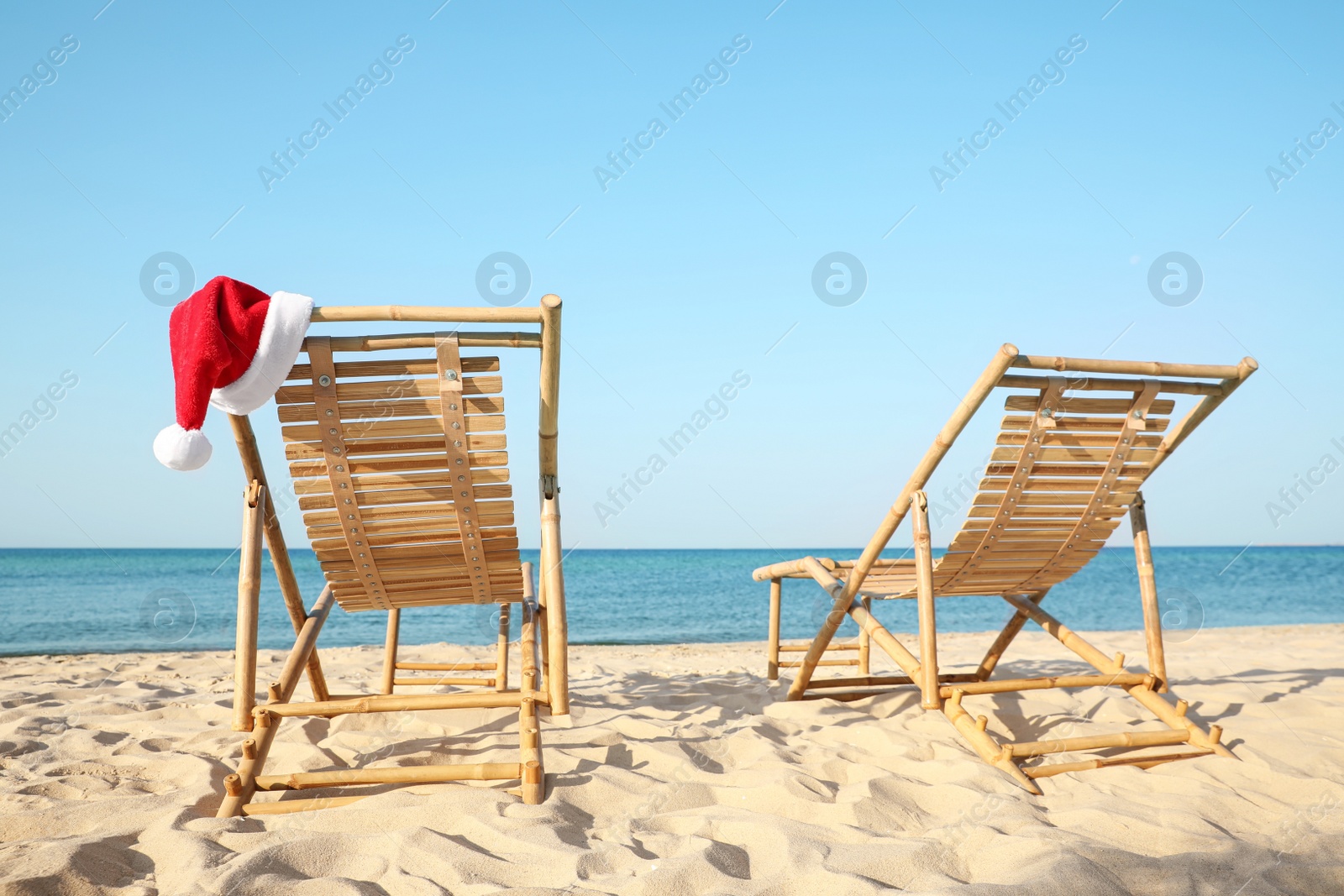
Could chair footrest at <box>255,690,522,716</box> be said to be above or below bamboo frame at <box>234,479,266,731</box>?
below

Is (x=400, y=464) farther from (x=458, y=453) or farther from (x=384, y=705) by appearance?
(x=384, y=705)

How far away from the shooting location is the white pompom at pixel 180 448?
281 centimetres

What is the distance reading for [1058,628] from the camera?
4.18 meters

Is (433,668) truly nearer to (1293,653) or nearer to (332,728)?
(332,728)

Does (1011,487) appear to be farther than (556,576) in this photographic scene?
Yes

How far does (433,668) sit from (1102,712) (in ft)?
12.8

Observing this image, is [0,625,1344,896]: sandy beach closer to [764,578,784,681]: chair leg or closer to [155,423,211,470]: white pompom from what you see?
[764,578,784,681]: chair leg

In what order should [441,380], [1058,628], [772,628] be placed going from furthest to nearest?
[772,628], [1058,628], [441,380]

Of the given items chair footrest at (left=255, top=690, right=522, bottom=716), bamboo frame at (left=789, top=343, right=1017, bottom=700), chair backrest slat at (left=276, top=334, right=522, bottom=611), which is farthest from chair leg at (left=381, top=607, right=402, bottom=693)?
bamboo frame at (left=789, top=343, right=1017, bottom=700)

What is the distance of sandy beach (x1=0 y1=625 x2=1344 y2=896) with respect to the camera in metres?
2.02

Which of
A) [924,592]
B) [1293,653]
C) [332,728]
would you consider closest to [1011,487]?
[924,592]

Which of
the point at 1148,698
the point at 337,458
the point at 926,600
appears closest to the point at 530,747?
the point at 337,458

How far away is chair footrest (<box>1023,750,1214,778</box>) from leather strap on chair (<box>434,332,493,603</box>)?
89.0 inches

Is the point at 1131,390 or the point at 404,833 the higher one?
the point at 1131,390
